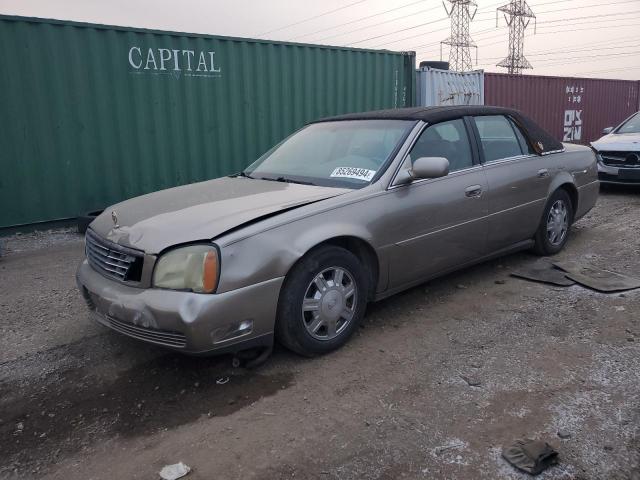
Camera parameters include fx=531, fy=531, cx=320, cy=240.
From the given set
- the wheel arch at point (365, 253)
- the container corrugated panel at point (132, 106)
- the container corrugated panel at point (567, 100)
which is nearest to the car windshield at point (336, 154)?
the wheel arch at point (365, 253)

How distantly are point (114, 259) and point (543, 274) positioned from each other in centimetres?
368

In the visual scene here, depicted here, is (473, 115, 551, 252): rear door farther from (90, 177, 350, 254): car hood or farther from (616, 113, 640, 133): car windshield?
(616, 113, 640, 133): car windshield

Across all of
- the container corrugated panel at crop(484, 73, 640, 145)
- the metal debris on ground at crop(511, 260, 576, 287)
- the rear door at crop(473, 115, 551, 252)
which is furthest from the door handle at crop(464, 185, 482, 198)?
the container corrugated panel at crop(484, 73, 640, 145)

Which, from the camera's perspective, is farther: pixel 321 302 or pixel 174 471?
pixel 321 302

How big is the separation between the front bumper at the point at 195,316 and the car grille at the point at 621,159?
7.76 m

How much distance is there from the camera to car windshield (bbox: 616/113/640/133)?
9.51 meters

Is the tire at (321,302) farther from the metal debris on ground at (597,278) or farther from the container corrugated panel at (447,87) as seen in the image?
the container corrugated panel at (447,87)

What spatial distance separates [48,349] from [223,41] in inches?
234

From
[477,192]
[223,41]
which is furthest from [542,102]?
[477,192]

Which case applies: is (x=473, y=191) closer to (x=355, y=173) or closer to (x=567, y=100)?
(x=355, y=173)

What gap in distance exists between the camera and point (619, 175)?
344 inches

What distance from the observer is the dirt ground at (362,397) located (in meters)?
2.46

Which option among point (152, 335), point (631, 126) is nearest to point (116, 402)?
point (152, 335)

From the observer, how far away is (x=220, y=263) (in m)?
2.89
